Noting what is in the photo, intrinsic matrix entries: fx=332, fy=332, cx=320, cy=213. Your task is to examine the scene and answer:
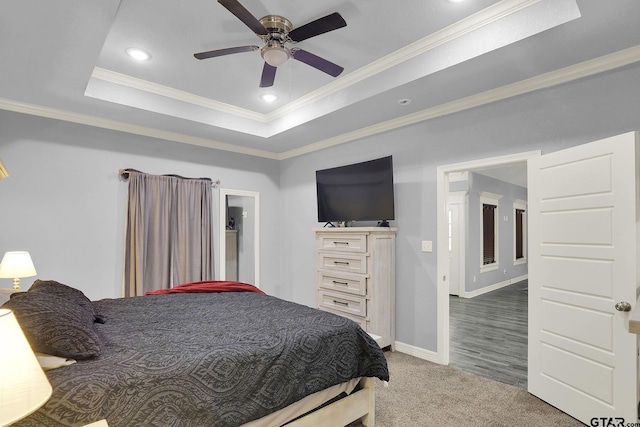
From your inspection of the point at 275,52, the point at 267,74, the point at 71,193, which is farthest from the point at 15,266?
the point at 275,52

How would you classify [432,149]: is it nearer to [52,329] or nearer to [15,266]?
[52,329]

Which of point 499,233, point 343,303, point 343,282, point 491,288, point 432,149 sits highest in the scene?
point 432,149

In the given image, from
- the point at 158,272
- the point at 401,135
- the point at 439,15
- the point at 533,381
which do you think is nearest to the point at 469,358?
the point at 533,381

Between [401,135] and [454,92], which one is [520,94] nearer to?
[454,92]

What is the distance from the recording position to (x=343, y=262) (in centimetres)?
384

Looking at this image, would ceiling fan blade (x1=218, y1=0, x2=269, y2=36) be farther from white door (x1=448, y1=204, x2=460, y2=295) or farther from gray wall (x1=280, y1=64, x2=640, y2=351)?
white door (x1=448, y1=204, x2=460, y2=295)

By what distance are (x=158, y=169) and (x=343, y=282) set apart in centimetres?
273

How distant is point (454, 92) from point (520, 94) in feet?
1.78

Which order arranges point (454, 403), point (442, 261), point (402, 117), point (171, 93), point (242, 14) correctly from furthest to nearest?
point (402, 117) → point (171, 93) → point (442, 261) → point (454, 403) → point (242, 14)

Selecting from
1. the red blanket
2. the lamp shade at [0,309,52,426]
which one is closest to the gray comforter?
the lamp shade at [0,309,52,426]

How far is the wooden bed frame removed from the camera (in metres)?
1.90

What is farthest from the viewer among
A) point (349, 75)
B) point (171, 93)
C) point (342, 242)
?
point (342, 242)

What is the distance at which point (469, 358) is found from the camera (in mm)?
3492

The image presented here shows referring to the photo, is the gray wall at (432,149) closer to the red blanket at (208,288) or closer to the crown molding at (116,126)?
the crown molding at (116,126)
